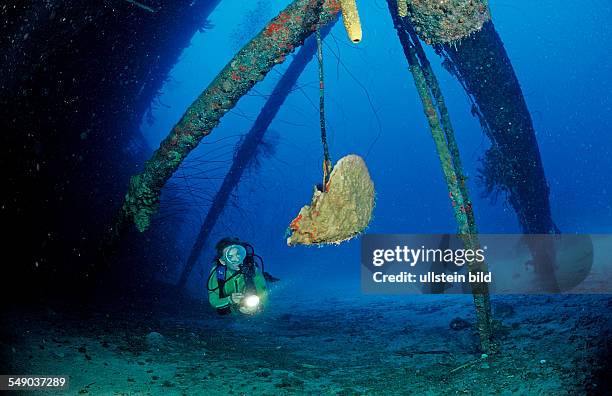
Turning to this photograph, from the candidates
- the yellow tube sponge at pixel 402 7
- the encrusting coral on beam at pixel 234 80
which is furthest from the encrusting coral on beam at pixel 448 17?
the encrusting coral on beam at pixel 234 80

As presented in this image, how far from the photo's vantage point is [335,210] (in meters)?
2.55

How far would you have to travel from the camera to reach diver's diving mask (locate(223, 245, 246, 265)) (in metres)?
5.19

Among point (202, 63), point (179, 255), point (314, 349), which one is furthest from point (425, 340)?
point (202, 63)

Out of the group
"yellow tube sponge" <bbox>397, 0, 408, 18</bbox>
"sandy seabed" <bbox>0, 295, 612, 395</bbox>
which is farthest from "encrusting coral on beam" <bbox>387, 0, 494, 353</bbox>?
"yellow tube sponge" <bbox>397, 0, 408, 18</bbox>

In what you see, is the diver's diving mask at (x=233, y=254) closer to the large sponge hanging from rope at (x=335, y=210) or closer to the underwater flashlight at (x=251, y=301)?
the underwater flashlight at (x=251, y=301)

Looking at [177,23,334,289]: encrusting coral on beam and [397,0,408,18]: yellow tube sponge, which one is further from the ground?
[177,23,334,289]: encrusting coral on beam

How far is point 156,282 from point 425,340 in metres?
7.49


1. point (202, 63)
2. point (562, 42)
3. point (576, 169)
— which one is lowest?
point (576, 169)

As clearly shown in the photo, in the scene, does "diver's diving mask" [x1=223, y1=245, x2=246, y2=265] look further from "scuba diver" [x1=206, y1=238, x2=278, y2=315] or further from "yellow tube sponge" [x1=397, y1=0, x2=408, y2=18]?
"yellow tube sponge" [x1=397, y1=0, x2=408, y2=18]

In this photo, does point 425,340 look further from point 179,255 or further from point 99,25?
point 179,255

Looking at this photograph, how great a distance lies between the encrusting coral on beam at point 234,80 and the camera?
A: 349 cm

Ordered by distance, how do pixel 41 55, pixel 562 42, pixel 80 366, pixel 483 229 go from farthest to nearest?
1. pixel 562 42
2. pixel 483 229
3. pixel 41 55
4. pixel 80 366

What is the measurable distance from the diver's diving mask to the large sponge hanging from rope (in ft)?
8.96

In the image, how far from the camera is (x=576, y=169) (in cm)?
6325
